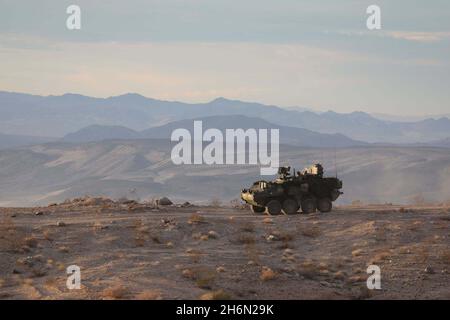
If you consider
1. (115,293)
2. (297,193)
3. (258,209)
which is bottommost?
(115,293)

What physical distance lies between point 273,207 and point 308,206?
57.4 inches

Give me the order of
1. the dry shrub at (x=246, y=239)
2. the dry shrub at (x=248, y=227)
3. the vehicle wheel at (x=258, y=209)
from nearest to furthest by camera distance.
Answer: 1. the dry shrub at (x=246, y=239)
2. the dry shrub at (x=248, y=227)
3. the vehicle wheel at (x=258, y=209)

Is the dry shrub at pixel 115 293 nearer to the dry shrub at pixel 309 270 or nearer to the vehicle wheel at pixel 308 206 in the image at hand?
the dry shrub at pixel 309 270

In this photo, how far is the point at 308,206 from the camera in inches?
1165

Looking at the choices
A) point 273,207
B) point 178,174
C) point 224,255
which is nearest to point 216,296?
point 224,255

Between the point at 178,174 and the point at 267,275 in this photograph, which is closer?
the point at 267,275

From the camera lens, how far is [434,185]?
133250 millimetres

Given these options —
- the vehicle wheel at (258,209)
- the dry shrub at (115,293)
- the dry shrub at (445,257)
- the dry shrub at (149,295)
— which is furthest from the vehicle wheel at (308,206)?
the dry shrub at (115,293)

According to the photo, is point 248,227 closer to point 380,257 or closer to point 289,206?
point 289,206

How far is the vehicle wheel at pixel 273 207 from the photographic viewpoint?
29484 mm

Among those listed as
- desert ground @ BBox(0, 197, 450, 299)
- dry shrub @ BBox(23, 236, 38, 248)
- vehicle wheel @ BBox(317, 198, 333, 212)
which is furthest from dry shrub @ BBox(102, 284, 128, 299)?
vehicle wheel @ BBox(317, 198, 333, 212)

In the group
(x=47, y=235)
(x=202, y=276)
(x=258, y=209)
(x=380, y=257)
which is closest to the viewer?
(x=202, y=276)

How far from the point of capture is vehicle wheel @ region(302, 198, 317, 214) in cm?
2958
